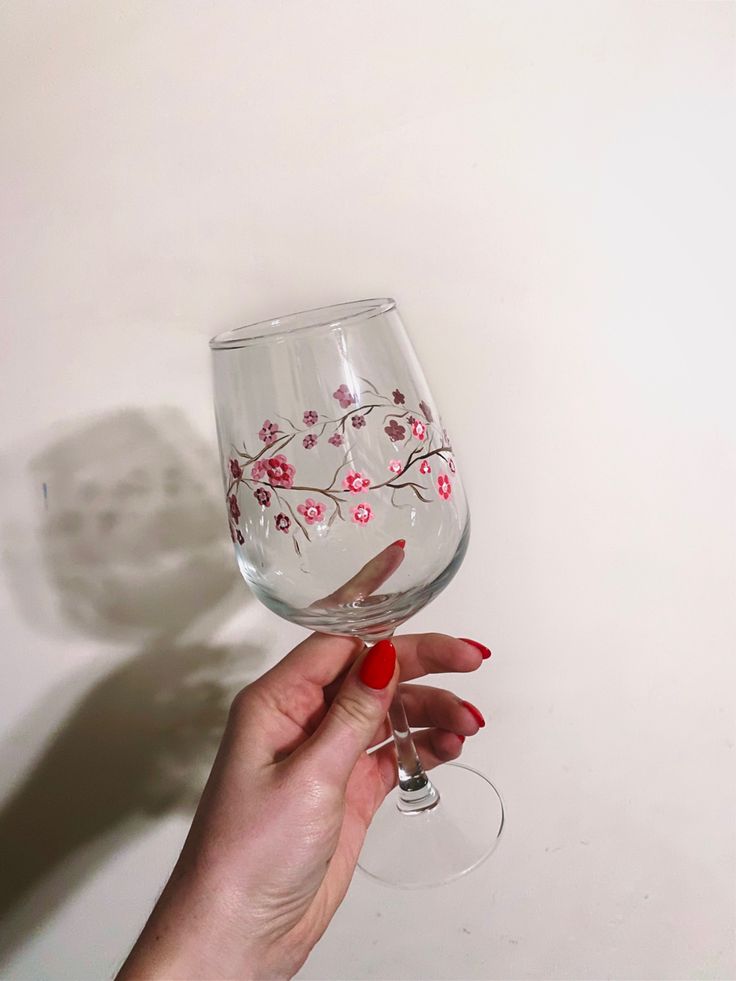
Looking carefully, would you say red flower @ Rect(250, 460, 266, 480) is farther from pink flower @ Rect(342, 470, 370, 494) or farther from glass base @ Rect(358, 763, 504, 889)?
glass base @ Rect(358, 763, 504, 889)

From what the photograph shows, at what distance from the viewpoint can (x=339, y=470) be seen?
0.52m

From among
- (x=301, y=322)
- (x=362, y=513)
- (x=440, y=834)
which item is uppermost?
(x=301, y=322)

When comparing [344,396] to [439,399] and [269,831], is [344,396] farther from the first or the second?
[269,831]

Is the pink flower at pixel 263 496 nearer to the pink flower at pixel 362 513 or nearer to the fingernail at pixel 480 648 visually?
the pink flower at pixel 362 513

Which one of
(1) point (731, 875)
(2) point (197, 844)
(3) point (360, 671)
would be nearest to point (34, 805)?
(2) point (197, 844)

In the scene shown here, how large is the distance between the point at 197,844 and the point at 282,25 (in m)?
0.58

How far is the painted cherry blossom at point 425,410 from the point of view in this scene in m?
0.53

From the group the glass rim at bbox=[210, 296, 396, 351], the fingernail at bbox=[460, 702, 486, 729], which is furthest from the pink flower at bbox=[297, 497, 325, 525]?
the fingernail at bbox=[460, 702, 486, 729]

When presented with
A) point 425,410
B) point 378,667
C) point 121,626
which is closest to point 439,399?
point 425,410

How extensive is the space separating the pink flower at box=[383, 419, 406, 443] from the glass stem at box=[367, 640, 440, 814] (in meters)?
0.17

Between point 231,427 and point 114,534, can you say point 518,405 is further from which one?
point 114,534

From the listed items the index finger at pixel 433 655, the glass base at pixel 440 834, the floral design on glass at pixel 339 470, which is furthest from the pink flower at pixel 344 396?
the glass base at pixel 440 834

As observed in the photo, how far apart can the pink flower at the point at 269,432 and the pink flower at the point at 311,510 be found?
45 millimetres

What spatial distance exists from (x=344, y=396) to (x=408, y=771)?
329mm
